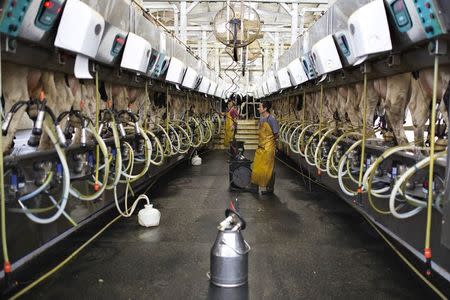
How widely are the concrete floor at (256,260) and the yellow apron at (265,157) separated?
77cm

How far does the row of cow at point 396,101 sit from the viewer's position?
10.4 feet

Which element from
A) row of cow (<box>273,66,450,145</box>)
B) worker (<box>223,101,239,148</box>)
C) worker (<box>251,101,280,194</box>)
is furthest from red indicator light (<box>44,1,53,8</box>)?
worker (<box>223,101,239,148</box>)

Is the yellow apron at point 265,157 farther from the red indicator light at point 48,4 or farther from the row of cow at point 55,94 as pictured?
the red indicator light at point 48,4

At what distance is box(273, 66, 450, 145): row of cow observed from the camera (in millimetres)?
3160

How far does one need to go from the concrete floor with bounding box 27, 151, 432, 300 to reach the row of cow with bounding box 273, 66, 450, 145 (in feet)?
3.49

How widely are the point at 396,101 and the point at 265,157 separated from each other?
10.1 ft

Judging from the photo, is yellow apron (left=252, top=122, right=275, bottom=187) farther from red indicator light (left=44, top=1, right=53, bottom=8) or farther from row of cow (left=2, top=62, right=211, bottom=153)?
red indicator light (left=44, top=1, right=53, bottom=8)

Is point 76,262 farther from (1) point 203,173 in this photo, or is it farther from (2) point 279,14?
(2) point 279,14

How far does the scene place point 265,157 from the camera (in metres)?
6.65

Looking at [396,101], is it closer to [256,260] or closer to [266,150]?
[256,260]

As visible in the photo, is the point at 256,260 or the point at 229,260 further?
the point at 256,260

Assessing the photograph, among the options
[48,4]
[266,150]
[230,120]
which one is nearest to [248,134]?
[230,120]

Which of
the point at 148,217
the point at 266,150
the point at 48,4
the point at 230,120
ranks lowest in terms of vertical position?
the point at 148,217

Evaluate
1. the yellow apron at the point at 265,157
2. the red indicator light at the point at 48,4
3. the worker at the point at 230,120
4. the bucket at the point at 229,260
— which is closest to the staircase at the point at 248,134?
the worker at the point at 230,120
